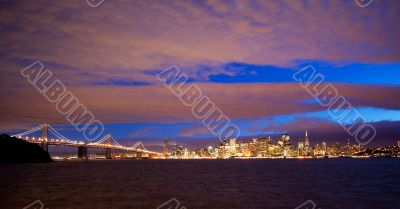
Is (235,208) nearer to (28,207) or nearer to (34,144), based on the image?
(28,207)

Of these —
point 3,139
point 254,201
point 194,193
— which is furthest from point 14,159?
point 254,201

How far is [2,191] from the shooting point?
44.6m

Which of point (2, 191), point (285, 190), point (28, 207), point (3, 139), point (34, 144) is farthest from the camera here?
point (34, 144)

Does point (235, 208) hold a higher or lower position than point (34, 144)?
lower

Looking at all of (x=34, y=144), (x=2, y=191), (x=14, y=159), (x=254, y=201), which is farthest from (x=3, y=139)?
(x=254, y=201)

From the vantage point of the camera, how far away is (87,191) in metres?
45.9

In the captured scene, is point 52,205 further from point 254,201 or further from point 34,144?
point 34,144

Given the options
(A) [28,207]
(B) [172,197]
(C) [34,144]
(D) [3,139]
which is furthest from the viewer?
(C) [34,144]

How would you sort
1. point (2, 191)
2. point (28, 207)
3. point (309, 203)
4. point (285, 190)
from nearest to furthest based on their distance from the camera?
point (28, 207)
point (309, 203)
point (2, 191)
point (285, 190)

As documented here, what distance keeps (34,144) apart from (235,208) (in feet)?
389

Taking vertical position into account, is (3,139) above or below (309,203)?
above

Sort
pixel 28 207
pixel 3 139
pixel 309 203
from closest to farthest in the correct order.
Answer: pixel 28 207, pixel 309 203, pixel 3 139

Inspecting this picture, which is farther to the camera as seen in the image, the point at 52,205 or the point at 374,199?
the point at 374,199

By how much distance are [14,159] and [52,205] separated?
338 feet
